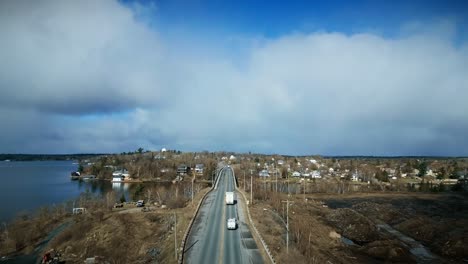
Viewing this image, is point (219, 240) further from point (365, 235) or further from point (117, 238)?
point (365, 235)

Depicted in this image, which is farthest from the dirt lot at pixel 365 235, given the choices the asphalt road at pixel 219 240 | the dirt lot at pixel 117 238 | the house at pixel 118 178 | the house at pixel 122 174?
the house at pixel 122 174

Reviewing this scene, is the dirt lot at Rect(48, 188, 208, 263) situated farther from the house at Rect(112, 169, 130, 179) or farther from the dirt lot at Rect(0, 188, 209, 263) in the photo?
the house at Rect(112, 169, 130, 179)

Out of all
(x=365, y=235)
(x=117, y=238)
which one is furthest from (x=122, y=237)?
(x=365, y=235)

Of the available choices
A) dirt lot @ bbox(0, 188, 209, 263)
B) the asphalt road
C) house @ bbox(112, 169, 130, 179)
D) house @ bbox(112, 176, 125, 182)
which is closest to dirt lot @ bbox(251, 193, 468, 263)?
the asphalt road

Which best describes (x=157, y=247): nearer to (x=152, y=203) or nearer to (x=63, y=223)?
(x=63, y=223)

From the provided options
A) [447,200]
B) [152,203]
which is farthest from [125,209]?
[447,200]

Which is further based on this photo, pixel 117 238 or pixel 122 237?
pixel 122 237

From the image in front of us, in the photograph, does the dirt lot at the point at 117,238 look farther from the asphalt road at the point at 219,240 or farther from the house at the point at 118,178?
the house at the point at 118,178
